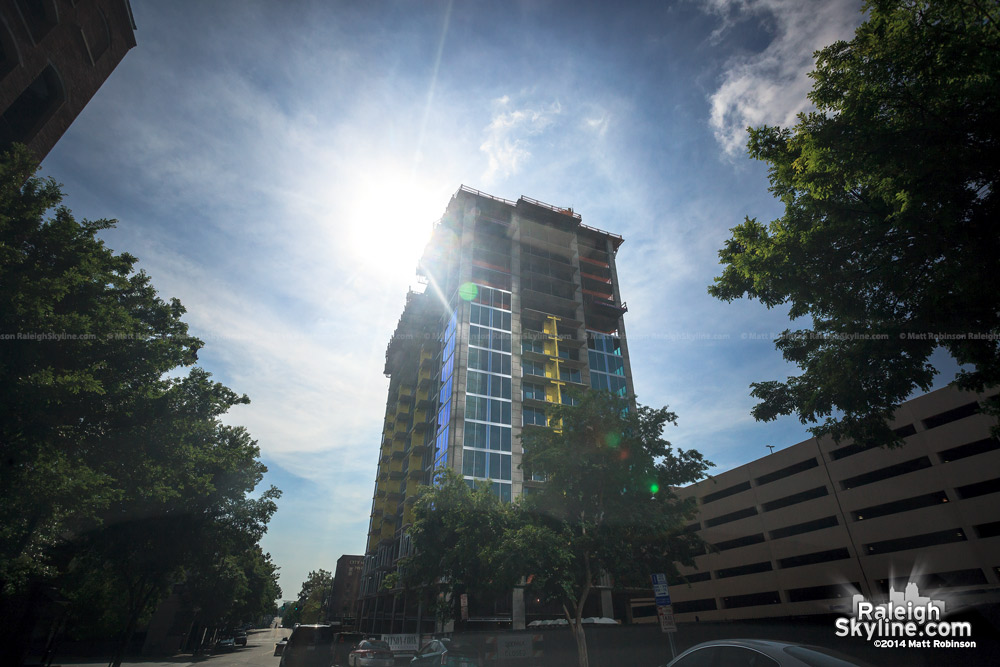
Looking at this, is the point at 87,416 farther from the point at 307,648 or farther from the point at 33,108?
the point at 33,108

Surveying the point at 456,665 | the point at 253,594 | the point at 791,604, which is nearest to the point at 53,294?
the point at 456,665

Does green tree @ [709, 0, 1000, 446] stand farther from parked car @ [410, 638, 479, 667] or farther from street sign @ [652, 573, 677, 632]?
parked car @ [410, 638, 479, 667]

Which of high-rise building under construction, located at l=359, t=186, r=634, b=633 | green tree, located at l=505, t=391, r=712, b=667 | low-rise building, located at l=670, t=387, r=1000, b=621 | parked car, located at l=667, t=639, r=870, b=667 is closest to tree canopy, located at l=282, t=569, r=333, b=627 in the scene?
high-rise building under construction, located at l=359, t=186, r=634, b=633

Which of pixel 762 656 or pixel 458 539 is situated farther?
pixel 458 539

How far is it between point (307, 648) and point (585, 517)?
11.9 meters

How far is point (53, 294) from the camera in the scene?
1045 centimetres

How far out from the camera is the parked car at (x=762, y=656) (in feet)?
14.7

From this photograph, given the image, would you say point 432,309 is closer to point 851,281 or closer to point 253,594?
point 253,594

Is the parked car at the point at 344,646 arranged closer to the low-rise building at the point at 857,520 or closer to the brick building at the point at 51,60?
the low-rise building at the point at 857,520

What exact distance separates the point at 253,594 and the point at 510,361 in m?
45.0

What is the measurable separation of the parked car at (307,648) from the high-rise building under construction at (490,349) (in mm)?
23312

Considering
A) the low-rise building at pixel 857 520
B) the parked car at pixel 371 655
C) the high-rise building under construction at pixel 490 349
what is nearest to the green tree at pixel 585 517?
the low-rise building at pixel 857 520

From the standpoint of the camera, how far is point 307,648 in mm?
15086

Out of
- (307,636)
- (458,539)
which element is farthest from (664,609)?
(458,539)
